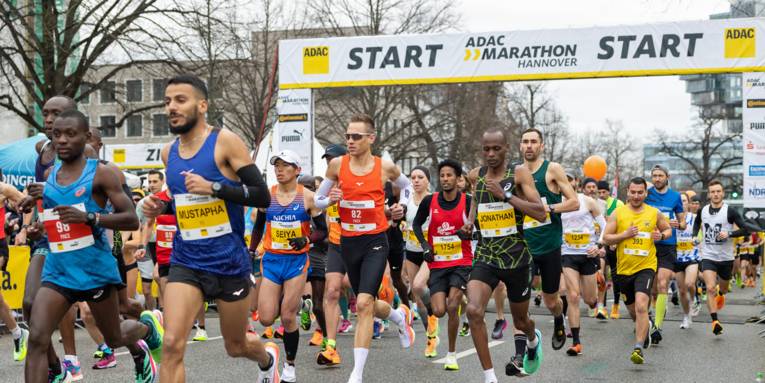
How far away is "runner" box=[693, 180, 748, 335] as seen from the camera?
1502cm

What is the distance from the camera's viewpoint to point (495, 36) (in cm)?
1791

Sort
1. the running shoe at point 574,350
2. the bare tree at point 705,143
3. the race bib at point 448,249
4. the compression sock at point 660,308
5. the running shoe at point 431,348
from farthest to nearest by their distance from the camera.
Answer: the bare tree at point 705,143 < the compression sock at point 660,308 < the running shoe at point 574,350 < the running shoe at point 431,348 < the race bib at point 448,249

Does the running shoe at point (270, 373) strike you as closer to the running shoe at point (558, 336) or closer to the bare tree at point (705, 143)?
the running shoe at point (558, 336)

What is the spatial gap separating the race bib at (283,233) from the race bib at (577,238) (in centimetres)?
483

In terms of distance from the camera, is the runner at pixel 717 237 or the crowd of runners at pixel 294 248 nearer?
the crowd of runners at pixel 294 248

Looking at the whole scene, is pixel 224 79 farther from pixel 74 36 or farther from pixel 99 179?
pixel 99 179

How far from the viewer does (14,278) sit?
14.3m

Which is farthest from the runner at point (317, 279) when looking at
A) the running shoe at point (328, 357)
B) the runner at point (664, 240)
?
the runner at point (664, 240)

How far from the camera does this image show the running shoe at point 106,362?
31.8 feet

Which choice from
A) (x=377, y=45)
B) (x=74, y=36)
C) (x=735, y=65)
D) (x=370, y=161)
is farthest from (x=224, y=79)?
(x=370, y=161)

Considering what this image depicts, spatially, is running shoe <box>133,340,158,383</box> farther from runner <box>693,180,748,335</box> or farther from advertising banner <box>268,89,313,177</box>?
advertising banner <box>268,89,313,177</box>

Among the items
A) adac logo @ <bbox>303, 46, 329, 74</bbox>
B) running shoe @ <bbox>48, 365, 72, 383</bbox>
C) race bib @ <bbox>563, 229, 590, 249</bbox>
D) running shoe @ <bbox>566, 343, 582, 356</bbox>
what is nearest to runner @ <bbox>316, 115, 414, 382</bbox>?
running shoe @ <bbox>48, 365, 72, 383</bbox>

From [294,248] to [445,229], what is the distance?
1.95 m

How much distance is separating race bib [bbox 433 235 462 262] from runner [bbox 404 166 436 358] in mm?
375
